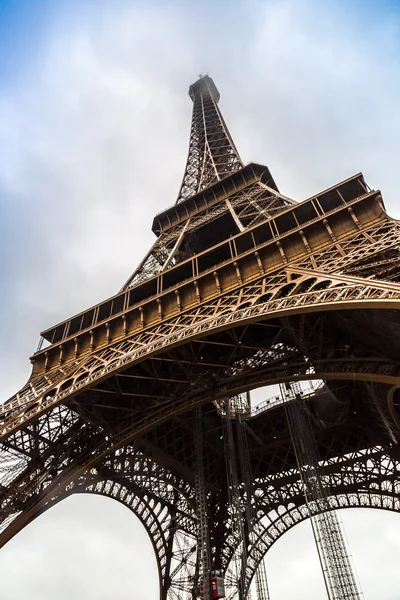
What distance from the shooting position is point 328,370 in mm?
13648

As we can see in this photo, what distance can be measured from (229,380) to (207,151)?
26118 millimetres

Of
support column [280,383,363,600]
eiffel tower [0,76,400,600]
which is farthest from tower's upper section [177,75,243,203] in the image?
support column [280,383,363,600]

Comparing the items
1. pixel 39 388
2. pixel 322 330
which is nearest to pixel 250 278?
pixel 322 330

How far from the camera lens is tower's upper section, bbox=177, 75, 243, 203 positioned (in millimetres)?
33625

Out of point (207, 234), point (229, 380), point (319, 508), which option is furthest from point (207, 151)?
point (319, 508)

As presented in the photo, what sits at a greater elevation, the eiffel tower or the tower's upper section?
the tower's upper section

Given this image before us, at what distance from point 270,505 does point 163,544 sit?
6832 millimetres

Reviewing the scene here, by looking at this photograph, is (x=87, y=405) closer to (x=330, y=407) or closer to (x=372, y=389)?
(x=372, y=389)

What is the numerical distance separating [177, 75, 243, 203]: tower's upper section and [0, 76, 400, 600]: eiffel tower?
5415 mm

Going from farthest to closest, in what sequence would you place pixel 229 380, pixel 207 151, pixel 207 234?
pixel 207 151 → pixel 207 234 → pixel 229 380

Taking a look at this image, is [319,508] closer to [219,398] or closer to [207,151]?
[219,398]

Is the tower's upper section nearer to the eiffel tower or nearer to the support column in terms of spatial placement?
the eiffel tower

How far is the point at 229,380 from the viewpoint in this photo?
52.4 feet

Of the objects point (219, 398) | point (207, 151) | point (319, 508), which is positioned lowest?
point (319, 508)
